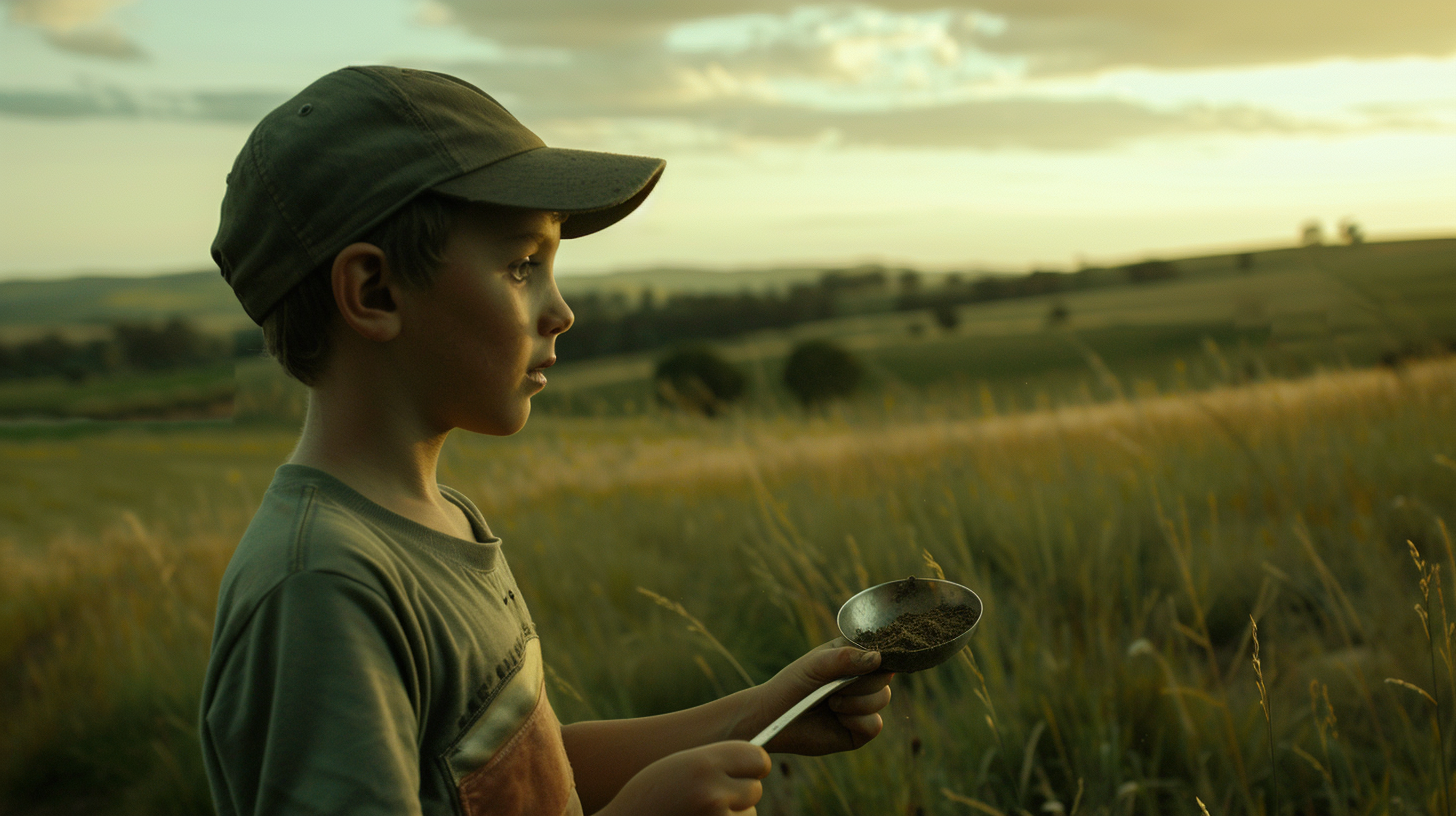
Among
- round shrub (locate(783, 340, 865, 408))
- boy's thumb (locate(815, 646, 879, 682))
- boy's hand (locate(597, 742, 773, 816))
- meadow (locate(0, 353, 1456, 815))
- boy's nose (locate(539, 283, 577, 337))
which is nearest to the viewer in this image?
boy's hand (locate(597, 742, 773, 816))

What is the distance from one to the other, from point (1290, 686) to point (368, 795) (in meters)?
3.09

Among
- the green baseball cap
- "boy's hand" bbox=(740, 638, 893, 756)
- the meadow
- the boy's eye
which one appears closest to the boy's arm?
"boy's hand" bbox=(740, 638, 893, 756)

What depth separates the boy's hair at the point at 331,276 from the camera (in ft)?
4.44

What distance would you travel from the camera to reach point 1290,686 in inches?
122

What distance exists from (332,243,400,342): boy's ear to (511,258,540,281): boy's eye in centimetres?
18

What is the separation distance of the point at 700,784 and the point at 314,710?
1.64 ft

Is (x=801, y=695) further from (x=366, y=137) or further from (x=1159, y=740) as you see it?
(x=1159, y=740)

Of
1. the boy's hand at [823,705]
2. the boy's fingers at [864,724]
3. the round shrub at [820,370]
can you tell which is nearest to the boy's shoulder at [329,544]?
the boy's hand at [823,705]

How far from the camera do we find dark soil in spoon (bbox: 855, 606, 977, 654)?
172cm

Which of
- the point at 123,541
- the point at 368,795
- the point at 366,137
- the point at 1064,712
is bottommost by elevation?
the point at 123,541

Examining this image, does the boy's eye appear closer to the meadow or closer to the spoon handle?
the spoon handle

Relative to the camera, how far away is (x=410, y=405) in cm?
142

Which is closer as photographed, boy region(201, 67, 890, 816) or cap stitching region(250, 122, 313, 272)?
boy region(201, 67, 890, 816)

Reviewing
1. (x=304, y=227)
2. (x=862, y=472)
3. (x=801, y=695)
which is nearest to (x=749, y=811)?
(x=801, y=695)
